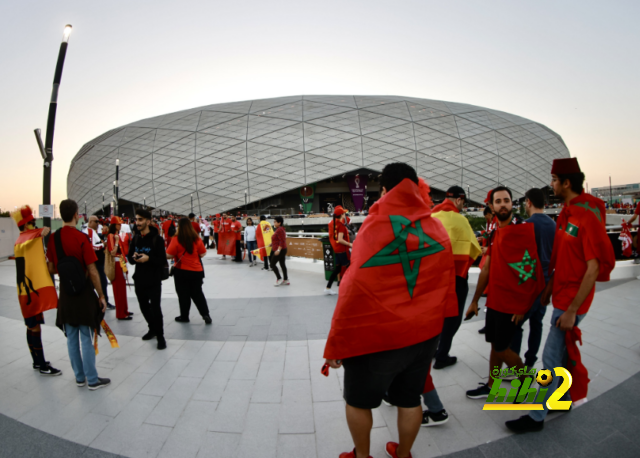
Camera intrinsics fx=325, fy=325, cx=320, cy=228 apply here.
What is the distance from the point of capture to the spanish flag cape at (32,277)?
2.99m

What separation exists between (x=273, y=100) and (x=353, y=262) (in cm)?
4811

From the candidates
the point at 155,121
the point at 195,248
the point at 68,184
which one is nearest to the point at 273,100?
the point at 155,121

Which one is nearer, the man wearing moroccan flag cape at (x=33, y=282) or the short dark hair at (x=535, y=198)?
the short dark hair at (x=535, y=198)

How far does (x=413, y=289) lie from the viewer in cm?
145

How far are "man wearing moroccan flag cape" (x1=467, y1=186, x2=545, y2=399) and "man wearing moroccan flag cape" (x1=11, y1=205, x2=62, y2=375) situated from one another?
3711mm

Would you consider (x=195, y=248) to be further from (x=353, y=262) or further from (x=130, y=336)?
(x=353, y=262)

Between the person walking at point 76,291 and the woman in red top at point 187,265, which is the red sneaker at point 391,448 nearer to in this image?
the person walking at point 76,291

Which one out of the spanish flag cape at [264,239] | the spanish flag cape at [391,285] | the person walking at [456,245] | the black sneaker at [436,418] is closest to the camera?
the spanish flag cape at [391,285]

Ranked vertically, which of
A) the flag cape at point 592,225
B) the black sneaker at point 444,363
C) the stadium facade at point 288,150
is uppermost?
the stadium facade at point 288,150

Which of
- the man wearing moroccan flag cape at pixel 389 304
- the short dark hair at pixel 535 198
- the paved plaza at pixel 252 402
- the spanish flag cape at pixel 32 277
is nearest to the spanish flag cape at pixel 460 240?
the short dark hair at pixel 535 198

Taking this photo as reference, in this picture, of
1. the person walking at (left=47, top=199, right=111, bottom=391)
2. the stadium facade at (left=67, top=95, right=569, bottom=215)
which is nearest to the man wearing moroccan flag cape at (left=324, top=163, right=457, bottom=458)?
the person walking at (left=47, top=199, right=111, bottom=391)

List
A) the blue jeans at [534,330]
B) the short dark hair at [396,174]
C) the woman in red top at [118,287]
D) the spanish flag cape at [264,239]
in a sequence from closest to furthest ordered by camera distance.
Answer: the short dark hair at [396,174], the blue jeans at [534,330], the woman in red top at [118,287], the spanish flag cape at [264,239]

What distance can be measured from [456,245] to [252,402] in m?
2.09

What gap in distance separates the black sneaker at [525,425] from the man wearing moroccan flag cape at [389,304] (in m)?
1.02
